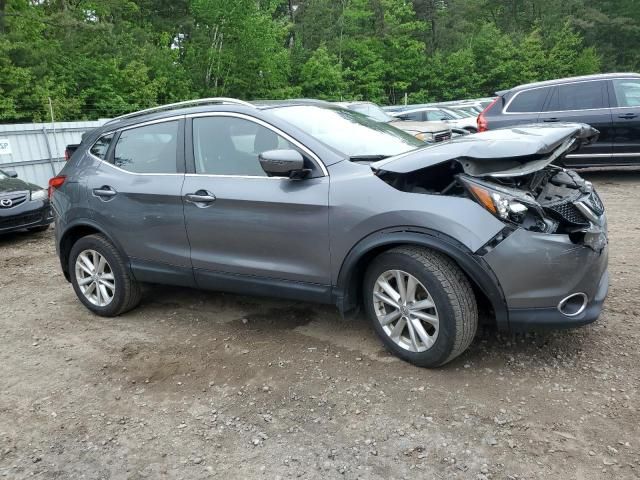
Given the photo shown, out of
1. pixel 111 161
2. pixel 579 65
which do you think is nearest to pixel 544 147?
pixel 111 161

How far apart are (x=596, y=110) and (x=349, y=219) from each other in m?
7.40

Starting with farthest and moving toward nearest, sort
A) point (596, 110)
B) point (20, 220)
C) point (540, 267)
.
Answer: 1. point (596, 110)
2. point (20, 220)
3. point (540, 267)

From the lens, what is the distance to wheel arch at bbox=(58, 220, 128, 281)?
181 inches

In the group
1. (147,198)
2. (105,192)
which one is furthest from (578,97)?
(105,192)

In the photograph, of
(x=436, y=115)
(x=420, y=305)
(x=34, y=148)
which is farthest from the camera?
(x=436, y=115)

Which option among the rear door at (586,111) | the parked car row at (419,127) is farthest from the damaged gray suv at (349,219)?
the rear door at (586,111)

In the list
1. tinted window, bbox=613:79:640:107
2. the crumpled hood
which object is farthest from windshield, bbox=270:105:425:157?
tinted window, bbox=613:79:640:107

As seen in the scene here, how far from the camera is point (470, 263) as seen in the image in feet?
9.95

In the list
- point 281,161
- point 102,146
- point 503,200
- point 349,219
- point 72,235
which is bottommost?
point 72,235

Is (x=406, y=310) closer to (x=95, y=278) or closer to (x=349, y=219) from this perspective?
(x=349, y=219)

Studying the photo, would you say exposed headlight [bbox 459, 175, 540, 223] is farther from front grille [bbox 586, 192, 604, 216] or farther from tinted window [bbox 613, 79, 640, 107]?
tinted window [bbox 613, 79, 640, 107]

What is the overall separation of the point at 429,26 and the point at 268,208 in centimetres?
4555

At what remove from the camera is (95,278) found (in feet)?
15.3

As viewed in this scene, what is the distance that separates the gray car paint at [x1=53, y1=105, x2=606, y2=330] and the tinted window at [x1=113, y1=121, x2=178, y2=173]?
0.09m
